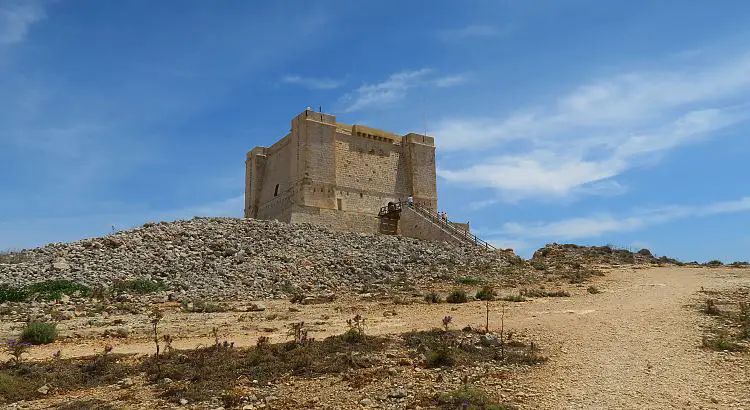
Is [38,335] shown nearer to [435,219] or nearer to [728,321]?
[728,321]

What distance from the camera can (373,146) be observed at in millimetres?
36531

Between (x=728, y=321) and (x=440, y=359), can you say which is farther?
(x=728, y=321)

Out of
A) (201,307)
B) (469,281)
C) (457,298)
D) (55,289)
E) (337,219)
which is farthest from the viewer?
(337,219)

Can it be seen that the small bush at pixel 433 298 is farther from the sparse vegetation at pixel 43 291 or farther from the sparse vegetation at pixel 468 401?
the sparse vegetation at pixel 43 291

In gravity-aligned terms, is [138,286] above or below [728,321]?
above

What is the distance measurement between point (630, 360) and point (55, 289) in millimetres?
15356

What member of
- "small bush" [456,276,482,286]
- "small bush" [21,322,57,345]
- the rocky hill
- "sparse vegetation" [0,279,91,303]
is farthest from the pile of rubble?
"small bush" [21,322,57,345]

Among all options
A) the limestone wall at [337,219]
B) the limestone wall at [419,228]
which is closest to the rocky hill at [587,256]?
the limestone wall at [419,228]

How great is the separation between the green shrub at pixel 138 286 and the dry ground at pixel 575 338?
3.18 m

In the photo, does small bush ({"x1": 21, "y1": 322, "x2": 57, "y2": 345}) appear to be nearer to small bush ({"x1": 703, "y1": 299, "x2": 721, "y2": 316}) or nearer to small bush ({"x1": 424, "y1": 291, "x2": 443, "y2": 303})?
small bush ({"x1": 424, "y1": 291, "x2": 443, "y2": 303})

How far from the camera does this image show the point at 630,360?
28.9 ft

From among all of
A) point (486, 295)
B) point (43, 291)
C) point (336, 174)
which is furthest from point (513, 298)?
point (336, 174)

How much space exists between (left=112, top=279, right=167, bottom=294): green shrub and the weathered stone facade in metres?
13.7

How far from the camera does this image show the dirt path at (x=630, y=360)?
718 centimetres
